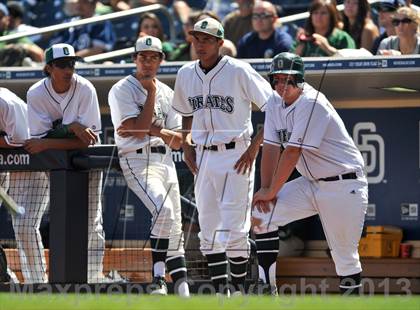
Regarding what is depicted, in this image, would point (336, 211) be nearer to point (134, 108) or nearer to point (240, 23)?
point (134, 108)

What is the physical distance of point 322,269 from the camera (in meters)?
10.8

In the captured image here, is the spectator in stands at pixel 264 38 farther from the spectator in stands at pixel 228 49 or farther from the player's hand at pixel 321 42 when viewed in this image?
the player's hand at pixel 321 42

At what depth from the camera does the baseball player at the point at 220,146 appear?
851 centimetres

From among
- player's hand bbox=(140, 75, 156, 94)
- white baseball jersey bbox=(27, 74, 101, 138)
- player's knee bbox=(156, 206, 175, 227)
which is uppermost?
player's hand bbox=(140, 75, 156, 94)

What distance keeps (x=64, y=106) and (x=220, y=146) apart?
142cm

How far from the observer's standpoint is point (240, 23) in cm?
1234

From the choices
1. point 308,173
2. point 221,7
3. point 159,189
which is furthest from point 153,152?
point 221,7

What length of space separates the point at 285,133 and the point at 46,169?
190 centimetres

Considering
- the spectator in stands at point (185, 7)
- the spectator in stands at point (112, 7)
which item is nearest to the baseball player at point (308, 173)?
the spectator in stands at point (185, 7)

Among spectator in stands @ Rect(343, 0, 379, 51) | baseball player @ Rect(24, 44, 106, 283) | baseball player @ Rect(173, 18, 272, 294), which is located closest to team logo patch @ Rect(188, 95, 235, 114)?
baseball player @ Rect(173, 18, 272, 294)

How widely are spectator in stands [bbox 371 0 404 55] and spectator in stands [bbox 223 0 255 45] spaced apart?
140 centimetres

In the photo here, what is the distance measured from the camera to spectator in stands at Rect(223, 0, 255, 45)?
1227cm

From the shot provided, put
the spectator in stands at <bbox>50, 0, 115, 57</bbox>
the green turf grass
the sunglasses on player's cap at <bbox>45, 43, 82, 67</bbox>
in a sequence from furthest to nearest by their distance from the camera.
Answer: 1. the spectator in stands at <bbox>50, 0, 115, 57</bbox>
2. the sunglasses on player's cap at <bbox>45, 43, 82, 67</bbox>
3. the green turf grass

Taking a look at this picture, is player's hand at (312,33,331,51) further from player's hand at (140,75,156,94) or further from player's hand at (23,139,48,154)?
player's hand at (23,139,48,154)
